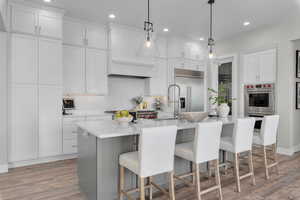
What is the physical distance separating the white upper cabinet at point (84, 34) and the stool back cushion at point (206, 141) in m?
3.25

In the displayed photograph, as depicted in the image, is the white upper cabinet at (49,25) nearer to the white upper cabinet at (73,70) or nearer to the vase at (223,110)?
the white upper cabinet at (73,70)

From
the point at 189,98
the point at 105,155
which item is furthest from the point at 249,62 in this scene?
the point at 105,155

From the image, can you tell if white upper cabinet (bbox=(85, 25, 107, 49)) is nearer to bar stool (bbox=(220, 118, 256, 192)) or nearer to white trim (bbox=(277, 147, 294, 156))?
bar stool (bbox=(220, 118, 256, 192))

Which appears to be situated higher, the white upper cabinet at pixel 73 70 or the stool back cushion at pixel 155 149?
the white upper cabinet at pixel 73 70

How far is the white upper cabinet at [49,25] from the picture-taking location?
356cm

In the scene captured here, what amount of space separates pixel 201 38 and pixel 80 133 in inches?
173

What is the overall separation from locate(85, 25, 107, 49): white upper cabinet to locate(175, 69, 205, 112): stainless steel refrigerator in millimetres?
2141

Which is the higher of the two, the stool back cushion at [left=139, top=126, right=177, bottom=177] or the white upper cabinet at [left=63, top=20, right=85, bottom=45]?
the white upper cabinet at [left=63, top=20, right=85, bottom=45]

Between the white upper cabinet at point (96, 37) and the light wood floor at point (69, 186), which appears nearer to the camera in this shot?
the light wood floor at point (69, 186)

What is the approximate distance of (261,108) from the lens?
15.2ft

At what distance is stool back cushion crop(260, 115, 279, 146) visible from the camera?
290cm

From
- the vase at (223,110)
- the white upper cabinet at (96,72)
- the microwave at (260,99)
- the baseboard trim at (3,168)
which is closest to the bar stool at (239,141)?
the vase at (223,110)

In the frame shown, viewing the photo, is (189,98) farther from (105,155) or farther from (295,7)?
(105,155)

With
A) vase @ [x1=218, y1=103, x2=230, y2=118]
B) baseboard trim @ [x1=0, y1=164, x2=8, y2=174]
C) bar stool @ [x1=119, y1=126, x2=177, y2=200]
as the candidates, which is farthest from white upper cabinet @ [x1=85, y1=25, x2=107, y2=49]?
bar stool @ [x1=119, y1=126, x2=177, y2=200]
